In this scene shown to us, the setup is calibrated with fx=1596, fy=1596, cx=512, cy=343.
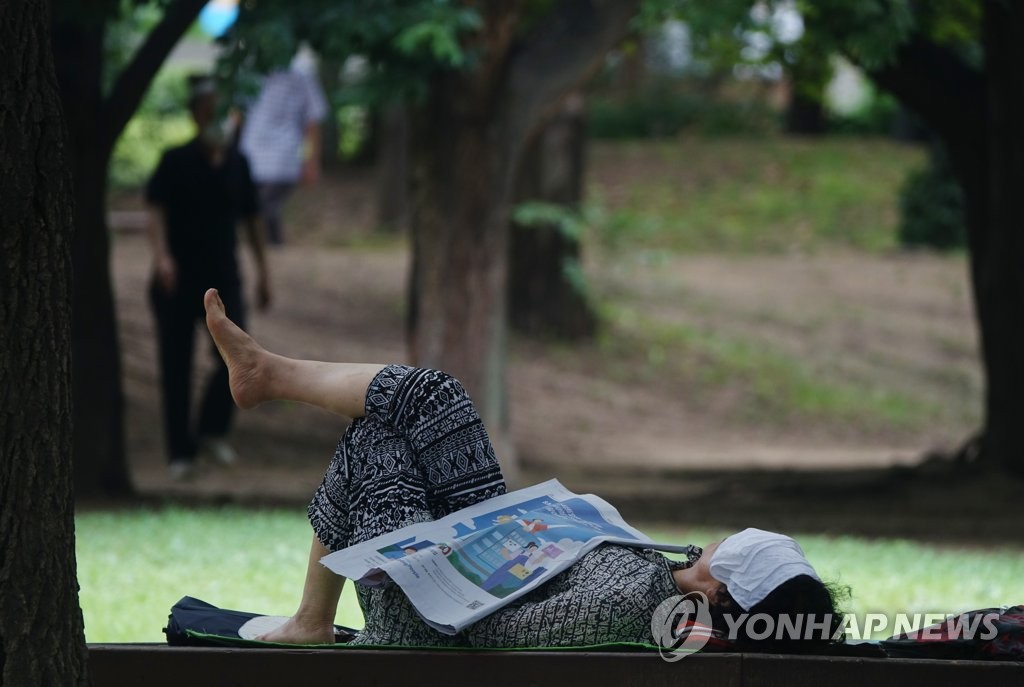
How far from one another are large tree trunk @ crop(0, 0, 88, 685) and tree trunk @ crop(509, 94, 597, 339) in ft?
44.0

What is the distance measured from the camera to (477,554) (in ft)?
12.6

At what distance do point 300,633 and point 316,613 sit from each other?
→ 0.21 feet

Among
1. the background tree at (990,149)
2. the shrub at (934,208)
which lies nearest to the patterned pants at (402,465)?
the background tree at (990,149)

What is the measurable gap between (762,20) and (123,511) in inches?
192

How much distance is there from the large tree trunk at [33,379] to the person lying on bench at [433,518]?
76 cm

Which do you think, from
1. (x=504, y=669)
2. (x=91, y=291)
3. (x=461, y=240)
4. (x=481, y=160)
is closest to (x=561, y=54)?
(x=481, y=160)

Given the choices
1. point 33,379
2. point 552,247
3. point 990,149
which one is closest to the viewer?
point 33,379

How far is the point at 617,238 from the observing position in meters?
18.2

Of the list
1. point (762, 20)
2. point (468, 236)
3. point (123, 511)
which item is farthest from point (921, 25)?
point (123, 511)

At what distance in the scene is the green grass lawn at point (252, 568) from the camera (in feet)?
19.9

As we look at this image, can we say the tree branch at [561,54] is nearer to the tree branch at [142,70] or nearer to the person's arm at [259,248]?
the person's arm at [259,248]

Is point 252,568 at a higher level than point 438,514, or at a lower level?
lower

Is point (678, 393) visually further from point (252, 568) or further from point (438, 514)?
point (438, 514)

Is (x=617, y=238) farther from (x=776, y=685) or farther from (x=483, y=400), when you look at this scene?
(x=776, y=685)
